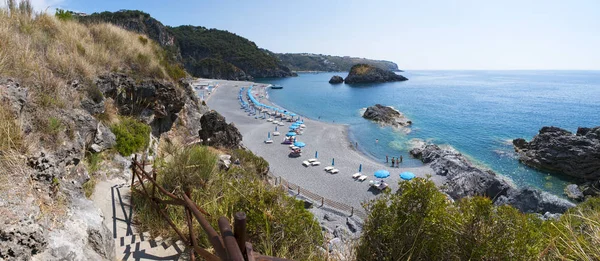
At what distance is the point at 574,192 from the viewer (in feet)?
71.2

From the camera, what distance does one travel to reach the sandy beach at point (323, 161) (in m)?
19.7

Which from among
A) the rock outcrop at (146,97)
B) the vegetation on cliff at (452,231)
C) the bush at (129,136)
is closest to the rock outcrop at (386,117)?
the rock outcrop at (146,97)

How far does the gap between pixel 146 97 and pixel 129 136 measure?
12.9ft

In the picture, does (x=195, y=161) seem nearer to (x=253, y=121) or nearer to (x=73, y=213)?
(x=73, y=213)

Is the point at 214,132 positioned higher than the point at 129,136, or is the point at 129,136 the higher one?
the point at 129,136

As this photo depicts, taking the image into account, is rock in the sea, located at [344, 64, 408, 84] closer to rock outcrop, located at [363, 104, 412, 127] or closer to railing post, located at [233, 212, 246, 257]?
rock outcrop, located at [363, 104, 412, 127]

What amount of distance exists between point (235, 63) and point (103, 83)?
129 m

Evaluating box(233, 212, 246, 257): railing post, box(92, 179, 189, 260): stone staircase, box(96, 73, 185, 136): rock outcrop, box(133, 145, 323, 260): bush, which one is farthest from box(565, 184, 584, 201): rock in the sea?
box(233, 212, 246, 257): railing post

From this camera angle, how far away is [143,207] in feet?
13.0

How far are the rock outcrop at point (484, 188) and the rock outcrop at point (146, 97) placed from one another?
13.8 meters

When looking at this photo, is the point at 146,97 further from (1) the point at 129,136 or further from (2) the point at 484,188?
(2) the point at 484,188

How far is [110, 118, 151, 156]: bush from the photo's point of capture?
6929 millimetres

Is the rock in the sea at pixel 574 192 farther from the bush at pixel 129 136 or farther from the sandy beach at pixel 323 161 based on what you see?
the bush at pixel 129 136

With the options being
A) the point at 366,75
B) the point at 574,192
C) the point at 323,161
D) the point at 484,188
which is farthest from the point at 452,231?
the point at 366,75
